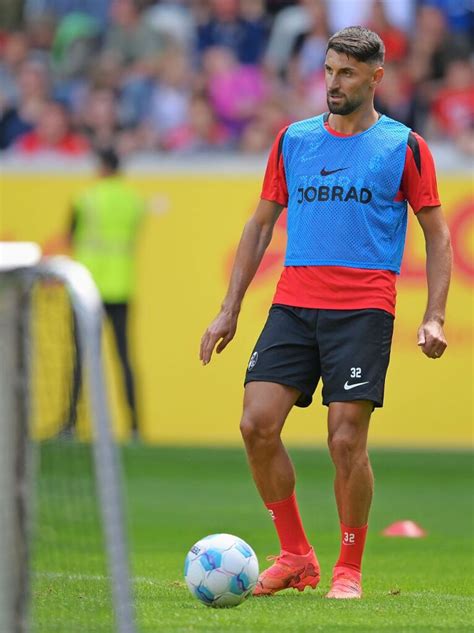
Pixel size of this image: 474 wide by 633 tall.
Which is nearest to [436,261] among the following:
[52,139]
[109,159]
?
[109,159]

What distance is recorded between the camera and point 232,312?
6941 millimetres

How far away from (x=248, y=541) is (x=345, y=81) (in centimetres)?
333

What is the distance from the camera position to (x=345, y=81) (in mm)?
6762

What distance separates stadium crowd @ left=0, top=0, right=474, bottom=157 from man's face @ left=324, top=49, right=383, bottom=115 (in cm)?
925

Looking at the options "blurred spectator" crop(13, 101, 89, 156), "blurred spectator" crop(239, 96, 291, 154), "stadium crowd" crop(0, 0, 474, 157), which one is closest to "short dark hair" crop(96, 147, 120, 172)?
"stadium crowd" crop(0, 0, 474, 157)

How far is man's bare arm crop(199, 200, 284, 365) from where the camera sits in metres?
6.91

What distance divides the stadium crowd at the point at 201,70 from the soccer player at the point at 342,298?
363 inches

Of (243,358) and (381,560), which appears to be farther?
(243,358)

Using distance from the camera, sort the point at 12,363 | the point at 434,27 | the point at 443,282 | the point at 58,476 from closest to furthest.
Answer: the point at 12,363
the point at 58,476
the point at 443,282
the point at 434,27

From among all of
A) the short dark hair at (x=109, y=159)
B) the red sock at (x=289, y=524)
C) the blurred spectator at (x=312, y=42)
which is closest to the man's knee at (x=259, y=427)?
the red sock at (x=289, y=524)

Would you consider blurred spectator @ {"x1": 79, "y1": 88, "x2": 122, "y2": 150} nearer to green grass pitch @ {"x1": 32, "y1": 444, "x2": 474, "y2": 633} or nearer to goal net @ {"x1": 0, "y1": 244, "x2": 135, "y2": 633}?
green grass pitch @ {"x1": 32, "y1": 444, "x2": 474, "y2": 633}

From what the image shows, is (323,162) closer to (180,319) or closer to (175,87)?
(180,319)

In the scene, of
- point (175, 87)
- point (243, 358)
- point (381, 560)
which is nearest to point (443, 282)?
point (381, 560)

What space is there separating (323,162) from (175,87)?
10.7m
